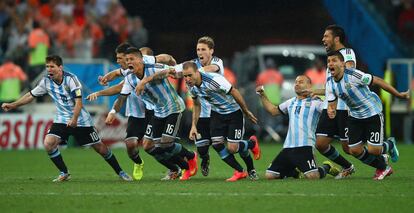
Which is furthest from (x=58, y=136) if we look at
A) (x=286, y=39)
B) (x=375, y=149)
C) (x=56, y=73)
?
(x=286, y=39)

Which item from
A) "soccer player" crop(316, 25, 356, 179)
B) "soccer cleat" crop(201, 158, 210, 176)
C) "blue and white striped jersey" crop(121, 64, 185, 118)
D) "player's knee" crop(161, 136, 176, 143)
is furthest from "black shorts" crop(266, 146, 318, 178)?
"blue and white striped jersey" crop(121, 64, 185, 118)

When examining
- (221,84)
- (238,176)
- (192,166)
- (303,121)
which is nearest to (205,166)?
(192,166)

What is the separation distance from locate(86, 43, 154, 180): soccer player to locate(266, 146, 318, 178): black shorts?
2077 mm

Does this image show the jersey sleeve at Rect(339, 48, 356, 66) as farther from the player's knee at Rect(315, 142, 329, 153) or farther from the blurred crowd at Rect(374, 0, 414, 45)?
the blurred crowd at Rect(374, 0, 414, 45)

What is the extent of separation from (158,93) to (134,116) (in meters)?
0.94

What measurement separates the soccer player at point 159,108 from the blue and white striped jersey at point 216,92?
0.40m

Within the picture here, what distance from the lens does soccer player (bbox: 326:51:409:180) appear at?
14453 mm

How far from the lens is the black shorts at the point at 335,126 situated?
1552 centimetres

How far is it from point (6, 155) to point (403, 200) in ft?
39.9

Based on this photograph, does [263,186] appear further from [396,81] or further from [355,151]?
[396,81]

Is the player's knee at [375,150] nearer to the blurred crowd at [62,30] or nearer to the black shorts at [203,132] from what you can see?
the black shorts at [203,132]

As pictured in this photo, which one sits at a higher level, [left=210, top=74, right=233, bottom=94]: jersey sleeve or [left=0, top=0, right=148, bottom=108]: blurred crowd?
[left=0, top=0, right=148, bottom=108]: blurred crowd

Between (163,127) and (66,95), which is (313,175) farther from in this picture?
(66,95)

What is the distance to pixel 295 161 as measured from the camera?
14961 mm
